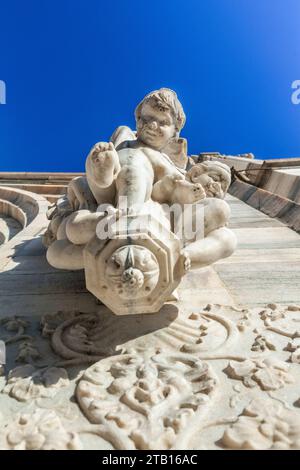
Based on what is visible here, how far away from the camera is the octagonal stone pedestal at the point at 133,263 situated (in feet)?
5.58

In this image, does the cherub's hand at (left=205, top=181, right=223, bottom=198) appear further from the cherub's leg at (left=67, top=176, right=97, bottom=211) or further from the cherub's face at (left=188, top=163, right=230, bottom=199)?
the cherub's leg at (left=67, top=176, right=97, bottom=211)

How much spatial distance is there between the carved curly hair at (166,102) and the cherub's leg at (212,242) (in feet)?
2.42

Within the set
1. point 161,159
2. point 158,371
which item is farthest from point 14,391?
point 161,159

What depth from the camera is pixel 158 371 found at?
172 centimetres

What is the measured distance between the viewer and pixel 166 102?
8.41ft

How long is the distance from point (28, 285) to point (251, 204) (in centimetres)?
490

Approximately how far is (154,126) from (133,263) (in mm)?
1340

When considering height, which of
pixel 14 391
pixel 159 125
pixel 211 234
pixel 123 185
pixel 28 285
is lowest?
pixel 28 285

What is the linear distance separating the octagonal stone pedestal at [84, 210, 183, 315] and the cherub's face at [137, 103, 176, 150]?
1.02 m

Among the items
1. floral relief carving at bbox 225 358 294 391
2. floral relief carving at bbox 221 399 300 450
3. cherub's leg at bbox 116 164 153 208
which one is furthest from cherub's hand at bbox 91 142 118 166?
floral relief carving at bbox 221 399 300 450

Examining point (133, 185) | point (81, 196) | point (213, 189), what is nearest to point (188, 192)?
point (133, 185)

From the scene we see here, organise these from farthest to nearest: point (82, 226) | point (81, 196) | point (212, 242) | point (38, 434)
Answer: point (81, 196), point (212, 242), point (82, 226), point (38, 434)

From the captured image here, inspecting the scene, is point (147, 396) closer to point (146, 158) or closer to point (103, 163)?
Answer: point (103, 163)
